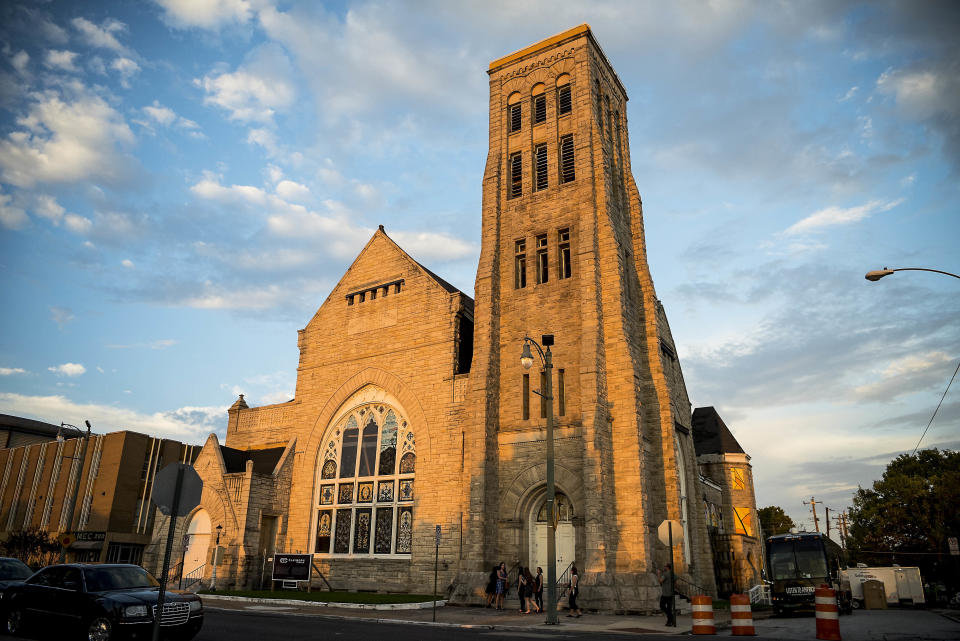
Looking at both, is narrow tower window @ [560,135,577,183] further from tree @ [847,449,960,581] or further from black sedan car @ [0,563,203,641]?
tree @ [847,449,960,581]

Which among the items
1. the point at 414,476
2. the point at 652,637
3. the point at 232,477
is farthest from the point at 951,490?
the point at 232,477

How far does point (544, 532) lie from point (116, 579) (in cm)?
1649

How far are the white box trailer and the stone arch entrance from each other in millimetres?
18482

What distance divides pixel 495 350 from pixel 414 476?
6.95 meters

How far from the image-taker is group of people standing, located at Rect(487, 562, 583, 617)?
70.0 ft

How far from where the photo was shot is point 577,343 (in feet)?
87.7

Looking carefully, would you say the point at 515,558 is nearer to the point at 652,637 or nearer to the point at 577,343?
the point at 577,343

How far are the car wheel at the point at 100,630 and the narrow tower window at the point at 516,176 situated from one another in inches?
973

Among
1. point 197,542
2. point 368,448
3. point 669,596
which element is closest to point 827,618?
point 669,596

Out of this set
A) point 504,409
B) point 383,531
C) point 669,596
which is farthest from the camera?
point 383,531

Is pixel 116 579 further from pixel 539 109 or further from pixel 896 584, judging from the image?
pixel 896 584

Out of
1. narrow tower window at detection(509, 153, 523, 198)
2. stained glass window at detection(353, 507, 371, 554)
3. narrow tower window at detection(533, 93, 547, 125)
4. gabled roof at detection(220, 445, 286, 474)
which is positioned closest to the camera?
stained glass window at detection(353, 507, 371, 554)

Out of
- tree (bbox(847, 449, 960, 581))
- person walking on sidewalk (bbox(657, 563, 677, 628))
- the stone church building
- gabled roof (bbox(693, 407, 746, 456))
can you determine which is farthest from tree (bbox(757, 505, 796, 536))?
person walking on sidewalk (bbox(657, 563, 677, 628))

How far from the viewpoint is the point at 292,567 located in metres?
29.1
